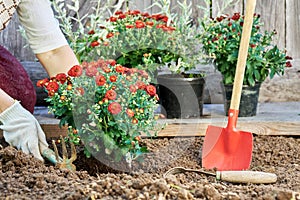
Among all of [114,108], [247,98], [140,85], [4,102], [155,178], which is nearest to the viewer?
[155,178]

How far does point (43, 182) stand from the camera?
207 centimetres

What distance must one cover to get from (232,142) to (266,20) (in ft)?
4.29

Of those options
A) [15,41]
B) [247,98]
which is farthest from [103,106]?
[15,41]

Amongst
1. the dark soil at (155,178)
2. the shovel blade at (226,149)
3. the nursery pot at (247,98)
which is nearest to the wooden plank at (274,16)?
the nursery pot at (247,98)

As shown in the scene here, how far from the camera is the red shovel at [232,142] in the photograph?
107 inches

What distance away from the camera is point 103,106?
93.6 inches

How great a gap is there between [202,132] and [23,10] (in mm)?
1135

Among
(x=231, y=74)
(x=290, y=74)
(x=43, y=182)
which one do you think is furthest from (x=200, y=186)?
(x=290, y=74)

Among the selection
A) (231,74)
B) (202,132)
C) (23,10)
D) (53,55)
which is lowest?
(202,132)

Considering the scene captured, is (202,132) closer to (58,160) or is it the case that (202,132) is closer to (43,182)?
(58,160)

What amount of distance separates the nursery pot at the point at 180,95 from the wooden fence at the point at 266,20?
0.74 meters

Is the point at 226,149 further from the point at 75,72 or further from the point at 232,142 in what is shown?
the point at 75,72

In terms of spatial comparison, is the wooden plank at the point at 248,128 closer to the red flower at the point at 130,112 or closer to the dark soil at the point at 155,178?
the dark soil at the point at 155,178

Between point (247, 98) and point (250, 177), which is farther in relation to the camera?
point (247, 98)
